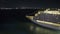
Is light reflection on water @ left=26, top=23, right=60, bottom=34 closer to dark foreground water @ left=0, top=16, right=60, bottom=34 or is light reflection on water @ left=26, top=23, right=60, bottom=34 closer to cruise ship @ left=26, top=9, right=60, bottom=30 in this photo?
dark foreground water @ left=0, top=16, right=60, bottom=34

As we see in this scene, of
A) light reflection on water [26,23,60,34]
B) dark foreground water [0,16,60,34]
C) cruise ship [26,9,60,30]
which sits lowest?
light reflection on water [26,23,60,34]

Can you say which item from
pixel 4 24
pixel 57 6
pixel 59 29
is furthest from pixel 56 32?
pixel 57 6

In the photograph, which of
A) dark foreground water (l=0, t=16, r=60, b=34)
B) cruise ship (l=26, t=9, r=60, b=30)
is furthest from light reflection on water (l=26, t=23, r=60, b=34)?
cruise ship (l=26, t=9, r=60, b=30)

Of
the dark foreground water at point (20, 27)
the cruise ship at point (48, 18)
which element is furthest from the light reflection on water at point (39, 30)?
the cruise ship at point (48, 18)

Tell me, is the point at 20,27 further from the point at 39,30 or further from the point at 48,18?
the point at 48,18

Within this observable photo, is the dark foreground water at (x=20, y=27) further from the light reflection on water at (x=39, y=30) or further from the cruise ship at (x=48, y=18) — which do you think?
the cruise ship at (x=48, y=18)

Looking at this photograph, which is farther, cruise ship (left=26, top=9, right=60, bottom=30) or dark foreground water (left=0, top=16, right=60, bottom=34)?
cruise ship (left=26, top=9, right=60, bottom=30)
